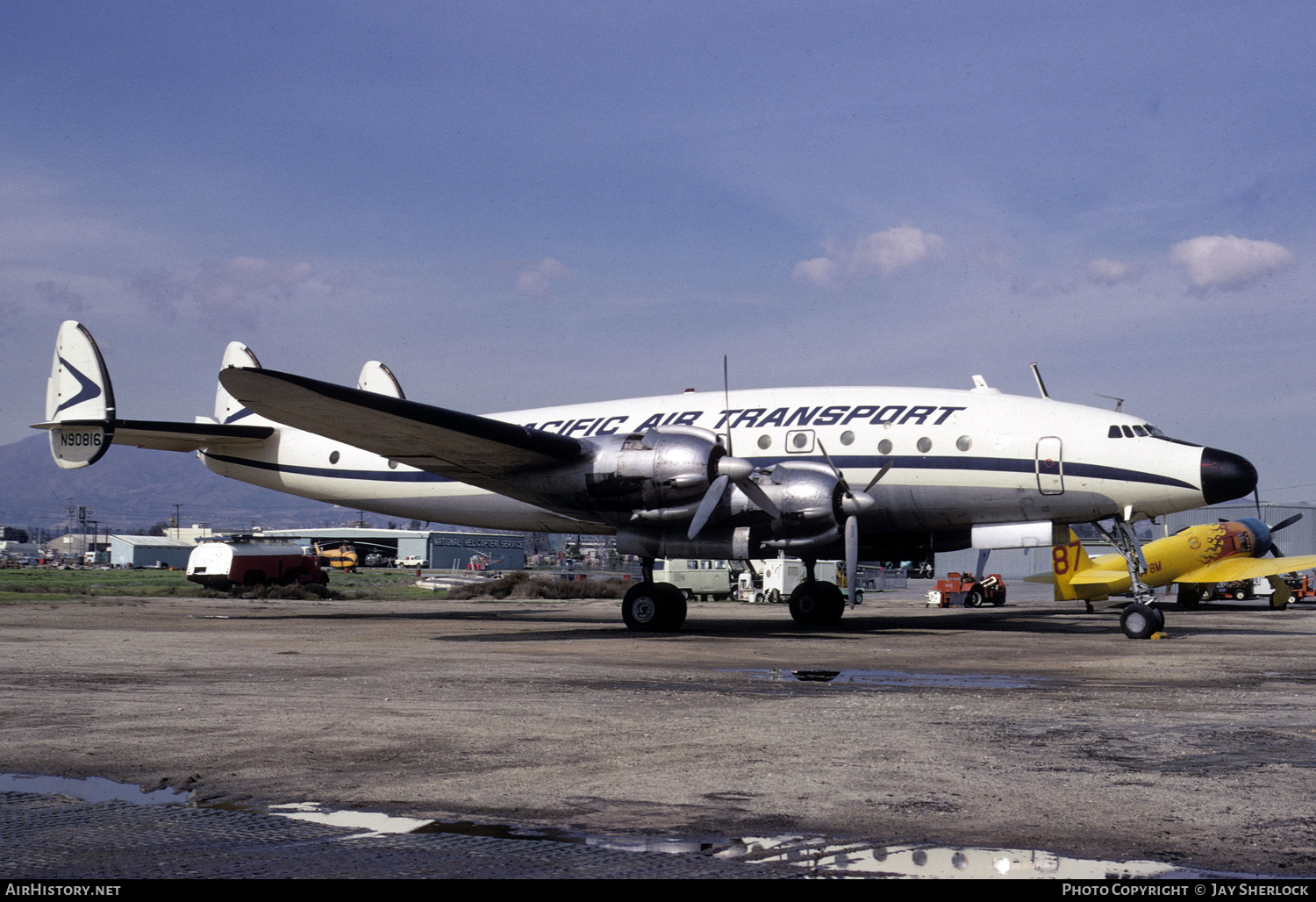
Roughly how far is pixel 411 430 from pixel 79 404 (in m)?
12.2

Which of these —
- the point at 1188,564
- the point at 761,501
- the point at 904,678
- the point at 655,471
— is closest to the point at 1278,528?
the point at 1188,564

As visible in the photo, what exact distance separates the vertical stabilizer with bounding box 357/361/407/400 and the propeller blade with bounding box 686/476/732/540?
12.2 meters

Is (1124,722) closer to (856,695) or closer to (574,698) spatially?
(856,695)

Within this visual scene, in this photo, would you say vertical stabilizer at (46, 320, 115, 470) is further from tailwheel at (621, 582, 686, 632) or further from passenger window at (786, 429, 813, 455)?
passenger window at (786, 429, 813, 455)

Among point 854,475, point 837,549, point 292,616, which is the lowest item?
point 292,616

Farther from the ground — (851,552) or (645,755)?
(851,552)

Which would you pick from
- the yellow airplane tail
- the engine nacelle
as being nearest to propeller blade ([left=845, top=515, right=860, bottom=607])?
the engine nacelle

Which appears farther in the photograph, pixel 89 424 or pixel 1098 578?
pixel 1098 578

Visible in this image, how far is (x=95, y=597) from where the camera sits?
112 ft

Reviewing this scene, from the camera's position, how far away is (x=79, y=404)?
25531 mm

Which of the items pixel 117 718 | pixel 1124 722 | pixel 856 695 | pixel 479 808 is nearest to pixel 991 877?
pixel 479 808

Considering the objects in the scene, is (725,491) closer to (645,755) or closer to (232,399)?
(645,755)

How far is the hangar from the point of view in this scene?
11262cm

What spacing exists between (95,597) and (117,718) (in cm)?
2940
